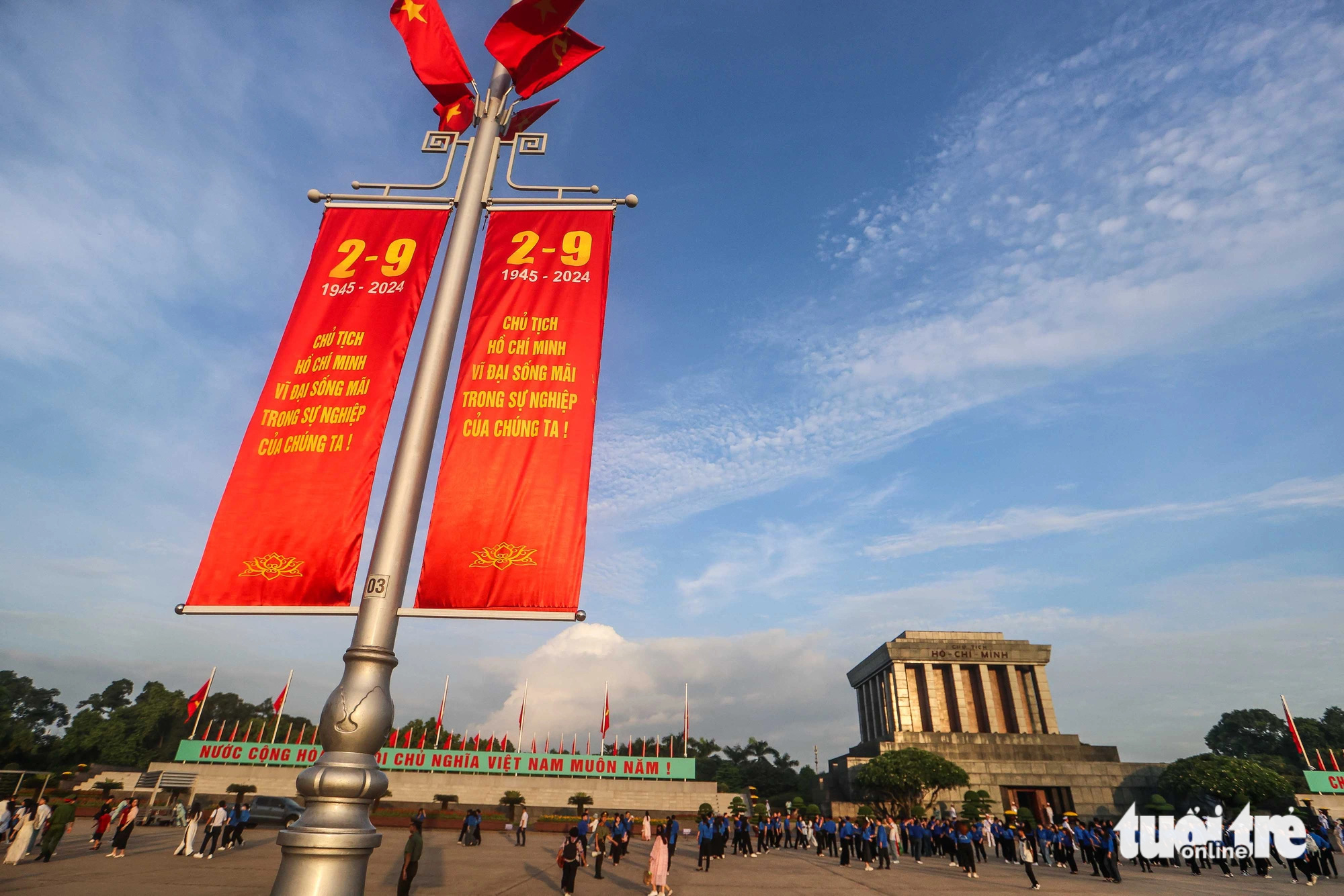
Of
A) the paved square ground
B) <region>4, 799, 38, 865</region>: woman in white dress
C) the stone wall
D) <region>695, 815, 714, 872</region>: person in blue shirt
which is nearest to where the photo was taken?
the paved square ground

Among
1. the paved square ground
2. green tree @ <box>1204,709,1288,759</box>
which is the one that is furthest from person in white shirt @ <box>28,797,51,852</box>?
green tree @ <box>1204,709,1288,759</box>

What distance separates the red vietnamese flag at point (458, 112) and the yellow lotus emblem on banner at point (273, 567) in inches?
240

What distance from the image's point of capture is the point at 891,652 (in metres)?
66.4

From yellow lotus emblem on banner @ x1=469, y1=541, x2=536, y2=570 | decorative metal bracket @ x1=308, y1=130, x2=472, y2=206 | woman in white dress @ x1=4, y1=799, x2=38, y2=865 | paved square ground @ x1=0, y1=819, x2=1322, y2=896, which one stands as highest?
decorative metal bracket @ x1=308, y1=130, x2=472, y2=206

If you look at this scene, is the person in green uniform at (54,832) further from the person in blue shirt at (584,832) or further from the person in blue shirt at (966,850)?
the person in blue shirt at (966,850)

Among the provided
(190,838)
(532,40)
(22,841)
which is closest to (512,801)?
(190,838)

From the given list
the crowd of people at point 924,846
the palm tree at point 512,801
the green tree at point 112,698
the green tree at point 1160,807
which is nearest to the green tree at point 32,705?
the green tree at point 112,698

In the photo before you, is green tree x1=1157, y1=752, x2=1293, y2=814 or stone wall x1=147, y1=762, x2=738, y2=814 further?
stone wall x1=147, y1=762, x2=738, y2=814

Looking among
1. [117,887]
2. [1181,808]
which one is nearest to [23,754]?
[117,887]

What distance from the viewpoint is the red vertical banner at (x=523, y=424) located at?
6.95 m

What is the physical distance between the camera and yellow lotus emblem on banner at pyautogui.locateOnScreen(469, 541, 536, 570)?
6.96m

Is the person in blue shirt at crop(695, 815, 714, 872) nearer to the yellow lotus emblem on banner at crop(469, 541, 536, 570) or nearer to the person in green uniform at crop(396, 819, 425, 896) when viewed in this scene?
the person in green uniform at crop(396, 819, 425, 896)

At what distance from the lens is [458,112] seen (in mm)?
9398

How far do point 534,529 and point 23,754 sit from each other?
7521cm
